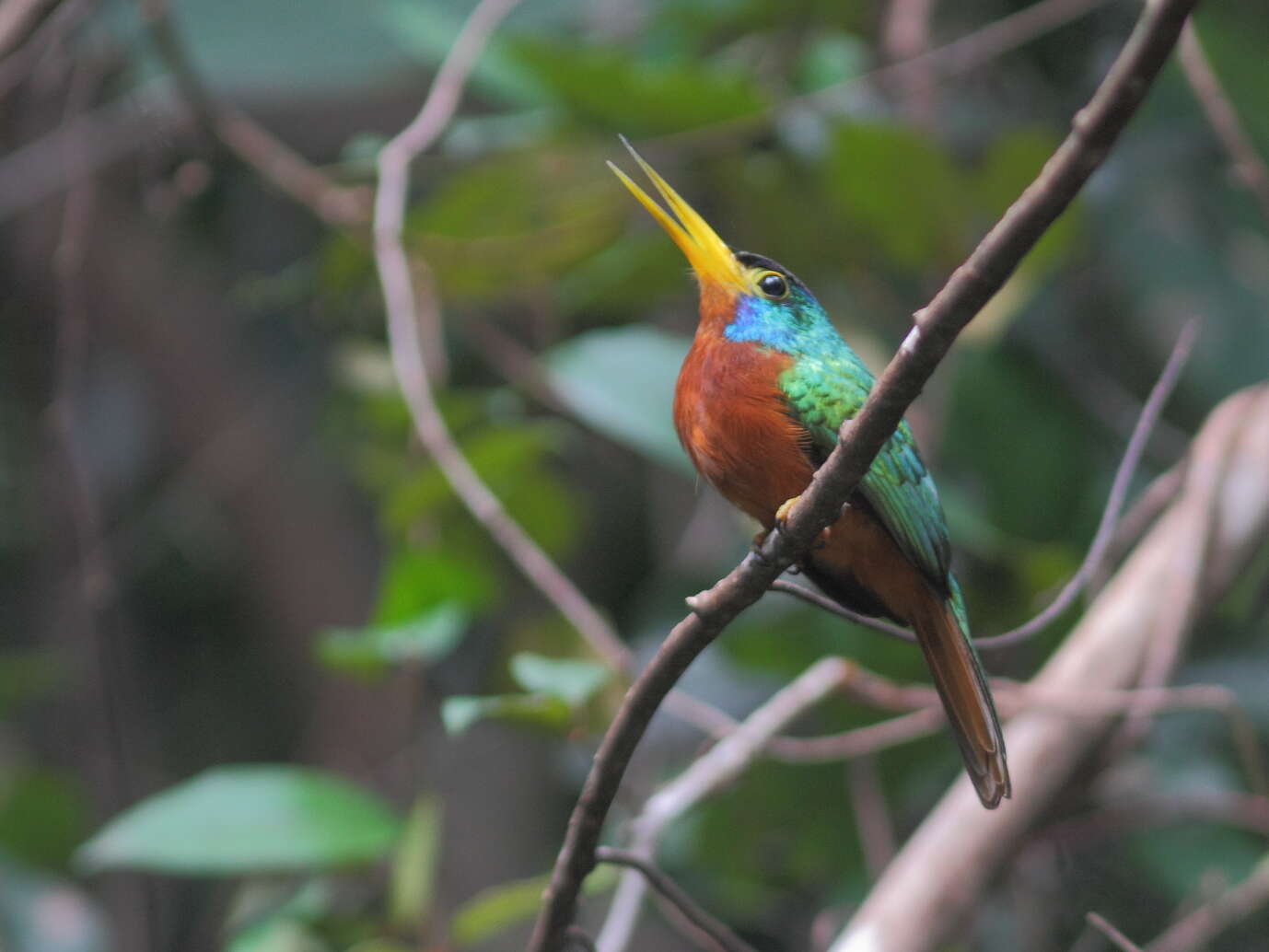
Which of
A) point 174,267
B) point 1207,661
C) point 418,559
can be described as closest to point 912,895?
point 418,559

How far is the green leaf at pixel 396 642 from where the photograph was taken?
1819mm

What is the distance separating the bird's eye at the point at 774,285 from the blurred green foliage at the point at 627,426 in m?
0.48

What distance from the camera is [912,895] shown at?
62.8 inches

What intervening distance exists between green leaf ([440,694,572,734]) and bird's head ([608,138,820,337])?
460 mm

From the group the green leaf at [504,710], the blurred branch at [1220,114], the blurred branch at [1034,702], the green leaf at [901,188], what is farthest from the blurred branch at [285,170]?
the blurred branch at [1220,114]

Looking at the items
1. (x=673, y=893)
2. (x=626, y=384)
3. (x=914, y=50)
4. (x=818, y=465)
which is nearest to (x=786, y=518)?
(x=818, y=465)

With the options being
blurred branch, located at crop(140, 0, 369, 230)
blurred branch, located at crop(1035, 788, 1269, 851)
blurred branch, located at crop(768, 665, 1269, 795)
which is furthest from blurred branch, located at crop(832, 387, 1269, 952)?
blurred branch, located at crop(140, 0, 369, 230)

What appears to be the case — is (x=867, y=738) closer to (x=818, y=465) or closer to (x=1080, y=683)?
(x=1080, y=683)

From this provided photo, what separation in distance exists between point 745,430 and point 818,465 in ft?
0.25

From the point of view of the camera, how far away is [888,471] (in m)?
1.24

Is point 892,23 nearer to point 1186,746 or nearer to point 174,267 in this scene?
point 1186,746

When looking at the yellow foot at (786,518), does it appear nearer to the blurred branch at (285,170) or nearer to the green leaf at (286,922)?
the green leaf at (286,922)

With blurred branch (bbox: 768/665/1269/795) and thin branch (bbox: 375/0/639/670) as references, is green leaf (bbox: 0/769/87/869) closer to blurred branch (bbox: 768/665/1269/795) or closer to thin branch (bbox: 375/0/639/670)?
thin branch (bbox: 375/0/639/670)

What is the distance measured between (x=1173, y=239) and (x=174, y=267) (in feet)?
7.37
